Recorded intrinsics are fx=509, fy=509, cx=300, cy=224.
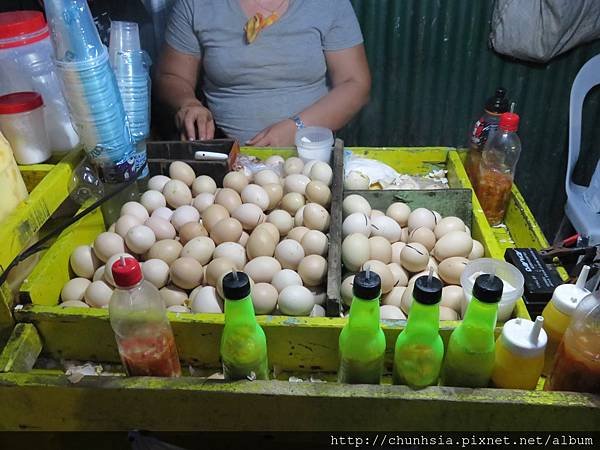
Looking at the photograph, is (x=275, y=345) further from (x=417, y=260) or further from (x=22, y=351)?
(x=22, y=351)

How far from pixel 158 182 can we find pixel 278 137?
2.25ft

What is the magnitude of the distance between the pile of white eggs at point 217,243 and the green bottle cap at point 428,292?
39 cm

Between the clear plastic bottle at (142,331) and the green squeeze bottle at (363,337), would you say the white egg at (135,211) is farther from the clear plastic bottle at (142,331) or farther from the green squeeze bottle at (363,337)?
the green squeeze bottle at (363,337)

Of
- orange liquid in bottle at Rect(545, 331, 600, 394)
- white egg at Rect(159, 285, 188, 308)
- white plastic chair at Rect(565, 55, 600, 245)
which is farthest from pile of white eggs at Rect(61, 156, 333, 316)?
white plastic chair at Rect(565, 55, 600, 245)

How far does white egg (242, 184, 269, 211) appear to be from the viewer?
5.18ft

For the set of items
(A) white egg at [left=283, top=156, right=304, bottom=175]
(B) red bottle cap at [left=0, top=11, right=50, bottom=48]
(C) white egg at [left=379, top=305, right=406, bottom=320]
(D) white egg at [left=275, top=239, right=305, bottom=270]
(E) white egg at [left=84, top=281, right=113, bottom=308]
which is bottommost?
(C) white egg at [left=379, top=305, right=406, bottom=320]

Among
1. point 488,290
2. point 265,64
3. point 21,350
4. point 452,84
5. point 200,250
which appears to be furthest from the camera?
point 452,84

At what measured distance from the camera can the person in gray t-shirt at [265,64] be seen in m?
2.39

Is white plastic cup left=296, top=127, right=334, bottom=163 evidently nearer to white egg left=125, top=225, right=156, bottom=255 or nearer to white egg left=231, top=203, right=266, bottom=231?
white egg left=231, top=203, right=266, bottom=231

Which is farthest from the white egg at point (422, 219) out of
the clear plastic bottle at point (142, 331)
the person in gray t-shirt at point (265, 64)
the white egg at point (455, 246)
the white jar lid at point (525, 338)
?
the person in gray t-shirt at point (265, 64)

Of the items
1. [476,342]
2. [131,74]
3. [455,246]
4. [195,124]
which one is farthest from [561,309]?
[195,124]

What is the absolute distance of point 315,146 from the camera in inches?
72.1

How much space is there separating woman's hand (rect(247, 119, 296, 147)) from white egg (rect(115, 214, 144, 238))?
795 millimetres

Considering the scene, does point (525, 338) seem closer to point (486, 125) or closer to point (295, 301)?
point (295, 301)
